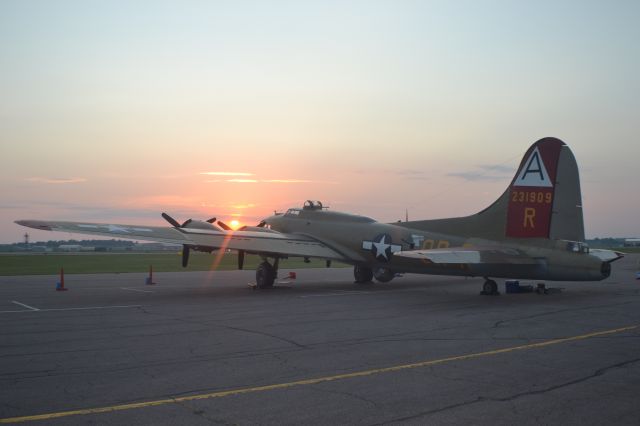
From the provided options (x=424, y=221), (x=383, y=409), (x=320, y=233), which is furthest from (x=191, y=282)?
(x=383, y=409)

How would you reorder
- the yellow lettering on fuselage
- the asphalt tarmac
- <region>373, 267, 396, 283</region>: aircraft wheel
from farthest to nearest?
1. <region>373, 267, 396, 283</region>: aircraft wheel
2. the yellow lettering on fuselage
3. the asphalt tarmac

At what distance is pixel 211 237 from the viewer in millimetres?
28250

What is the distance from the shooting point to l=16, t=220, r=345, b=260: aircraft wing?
2686cm

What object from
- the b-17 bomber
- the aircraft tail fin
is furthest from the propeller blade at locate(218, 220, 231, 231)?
the aircraft tail fin

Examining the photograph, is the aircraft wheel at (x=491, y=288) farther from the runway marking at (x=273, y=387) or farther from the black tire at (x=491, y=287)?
the runway marking at (x=273, y=387)

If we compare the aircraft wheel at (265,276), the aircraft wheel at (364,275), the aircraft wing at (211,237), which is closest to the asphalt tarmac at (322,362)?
the aircraft wing at (211,237)

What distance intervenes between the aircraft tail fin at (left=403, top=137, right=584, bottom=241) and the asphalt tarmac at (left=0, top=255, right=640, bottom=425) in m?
2.88

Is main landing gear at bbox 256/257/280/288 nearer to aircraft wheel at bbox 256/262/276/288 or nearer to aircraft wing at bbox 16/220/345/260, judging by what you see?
aircraft wheel at bbox 256/262/276/288

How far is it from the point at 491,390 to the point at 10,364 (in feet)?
29.0

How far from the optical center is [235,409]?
27.0 feet

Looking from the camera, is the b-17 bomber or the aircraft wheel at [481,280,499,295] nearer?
the b-17 bomber

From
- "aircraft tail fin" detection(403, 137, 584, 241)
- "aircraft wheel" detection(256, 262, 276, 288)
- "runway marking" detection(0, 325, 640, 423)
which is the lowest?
"aircraft wheel" detection(256, 262, 276, 288)

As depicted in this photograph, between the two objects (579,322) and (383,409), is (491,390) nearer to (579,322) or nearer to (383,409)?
(383,409)

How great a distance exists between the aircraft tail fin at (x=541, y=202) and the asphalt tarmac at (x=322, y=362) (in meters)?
2.88
